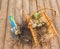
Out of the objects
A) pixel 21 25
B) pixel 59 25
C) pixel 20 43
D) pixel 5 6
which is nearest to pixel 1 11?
pixel 5 6

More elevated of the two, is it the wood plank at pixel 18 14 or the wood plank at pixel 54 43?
the wood plank at pixel 18 14

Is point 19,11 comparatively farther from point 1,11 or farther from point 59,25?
point 59,25

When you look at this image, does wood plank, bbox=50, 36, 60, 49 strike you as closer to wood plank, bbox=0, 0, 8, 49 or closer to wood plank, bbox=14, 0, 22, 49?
wood plank, bbox=14, 0, 22, 49

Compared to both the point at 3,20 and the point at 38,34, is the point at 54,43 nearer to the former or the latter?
the point at 38,34

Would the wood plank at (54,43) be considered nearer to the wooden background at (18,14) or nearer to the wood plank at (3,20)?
the wooden background at (18,14)

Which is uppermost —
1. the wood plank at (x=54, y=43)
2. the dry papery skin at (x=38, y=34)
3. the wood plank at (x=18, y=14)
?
the wood plank at (x=18, y=14)

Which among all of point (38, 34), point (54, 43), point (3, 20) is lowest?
point (54, 43)

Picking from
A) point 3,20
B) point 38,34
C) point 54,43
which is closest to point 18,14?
point 3,20

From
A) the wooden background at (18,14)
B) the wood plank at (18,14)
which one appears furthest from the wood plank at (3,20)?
the wood plank at (18,14)
